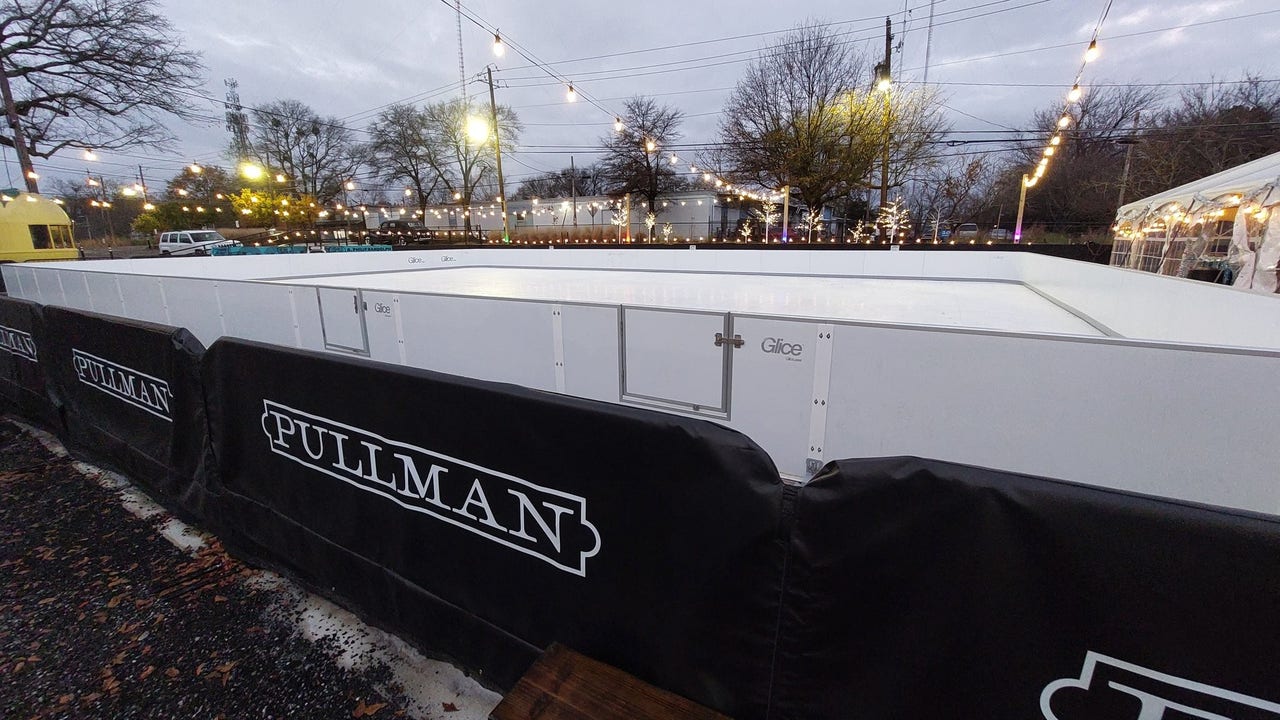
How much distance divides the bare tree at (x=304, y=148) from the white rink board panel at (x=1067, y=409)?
182ft

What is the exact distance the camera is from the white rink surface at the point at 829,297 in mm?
7258

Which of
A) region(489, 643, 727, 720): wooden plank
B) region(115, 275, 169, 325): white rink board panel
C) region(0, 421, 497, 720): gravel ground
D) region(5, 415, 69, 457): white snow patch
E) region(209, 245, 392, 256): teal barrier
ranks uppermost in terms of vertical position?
region(209, 245, 392, 256): teal barrier

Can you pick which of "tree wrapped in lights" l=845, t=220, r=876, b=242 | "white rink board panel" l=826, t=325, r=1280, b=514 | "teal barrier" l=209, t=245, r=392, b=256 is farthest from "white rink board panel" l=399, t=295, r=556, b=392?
"tree wrapped in lights" l=845, t=220, r=876, b=242

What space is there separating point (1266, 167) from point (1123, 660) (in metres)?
11.5

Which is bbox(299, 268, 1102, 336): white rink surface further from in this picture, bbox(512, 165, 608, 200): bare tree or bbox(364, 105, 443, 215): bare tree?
bbox(512, 165, 608, 200): bare tree

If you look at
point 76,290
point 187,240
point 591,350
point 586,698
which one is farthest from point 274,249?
point 586,698

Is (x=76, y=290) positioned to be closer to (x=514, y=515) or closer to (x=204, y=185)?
(x=514, y=515)

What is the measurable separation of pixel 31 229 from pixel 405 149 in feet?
119

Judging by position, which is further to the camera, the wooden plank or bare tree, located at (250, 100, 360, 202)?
bare tree, located at (250, 100, 360, 202)

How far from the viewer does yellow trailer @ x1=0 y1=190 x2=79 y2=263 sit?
1492cm

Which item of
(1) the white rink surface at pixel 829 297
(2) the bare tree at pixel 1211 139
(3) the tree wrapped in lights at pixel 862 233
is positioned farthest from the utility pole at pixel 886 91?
(2) the bare tree at pixel 1211 139

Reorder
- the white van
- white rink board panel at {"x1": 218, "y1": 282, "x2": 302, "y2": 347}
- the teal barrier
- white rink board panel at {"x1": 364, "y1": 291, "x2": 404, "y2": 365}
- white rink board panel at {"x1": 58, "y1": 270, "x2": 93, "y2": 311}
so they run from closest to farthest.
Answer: white rink board panel at {"x1": 364, "y1": 291, "x2": 404, "y2": 365}, white rink board panel at {"x1": 218, "y1": 282, "x2": 302, "y2": 347}, white rink board panel at {"x1": 58, "y1": 270, "x2": 93, "y2": 311}, the teal barrier, the white van

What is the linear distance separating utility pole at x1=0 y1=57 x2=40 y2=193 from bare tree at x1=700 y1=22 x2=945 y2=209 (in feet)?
90.3

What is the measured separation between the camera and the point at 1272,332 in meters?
3.56
